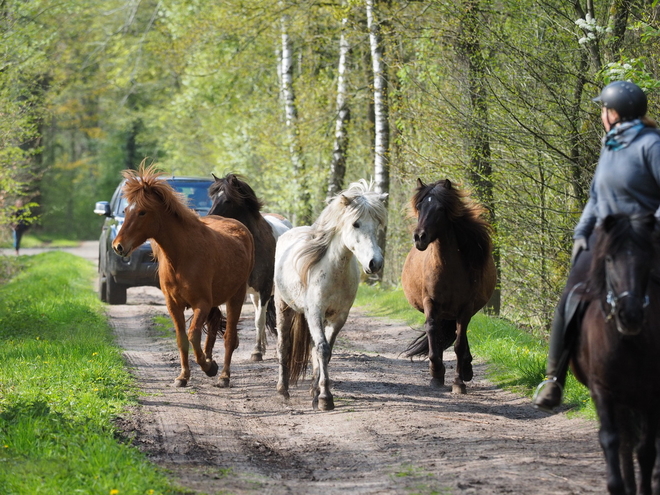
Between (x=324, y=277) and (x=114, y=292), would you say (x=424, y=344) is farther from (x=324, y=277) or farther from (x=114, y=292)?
(x=114, y=292)

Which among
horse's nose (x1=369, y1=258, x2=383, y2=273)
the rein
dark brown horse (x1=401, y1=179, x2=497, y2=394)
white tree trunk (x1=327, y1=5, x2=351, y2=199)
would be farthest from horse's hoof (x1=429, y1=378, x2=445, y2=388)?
white tree trunk (x1=327, y1=5, x2=351, y2=199)

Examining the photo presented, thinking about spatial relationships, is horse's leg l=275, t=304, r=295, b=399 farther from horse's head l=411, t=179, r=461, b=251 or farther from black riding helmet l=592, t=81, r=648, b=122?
black riding helmet l=592, t=81, r=648, b=122

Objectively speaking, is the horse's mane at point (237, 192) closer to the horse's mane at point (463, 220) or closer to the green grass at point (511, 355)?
the horse's mane at point (463, 220)

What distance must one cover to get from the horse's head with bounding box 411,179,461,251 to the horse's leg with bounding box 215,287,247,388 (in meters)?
2.32

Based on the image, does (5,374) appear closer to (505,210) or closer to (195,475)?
(195,475)

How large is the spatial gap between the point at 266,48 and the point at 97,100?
28.5 metres

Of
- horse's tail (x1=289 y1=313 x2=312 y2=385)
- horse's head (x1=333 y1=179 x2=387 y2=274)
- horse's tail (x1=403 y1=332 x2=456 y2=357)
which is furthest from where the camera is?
horse's tail (x1=403 y1=332 x2=456 y2=357)

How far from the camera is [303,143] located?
2067cm

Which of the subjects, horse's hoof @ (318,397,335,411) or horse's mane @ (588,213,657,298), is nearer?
horse's mane @ (588,213,657,298)

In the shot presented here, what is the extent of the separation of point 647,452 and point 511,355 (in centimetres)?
504

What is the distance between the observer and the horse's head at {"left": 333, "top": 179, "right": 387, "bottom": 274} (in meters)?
7.66

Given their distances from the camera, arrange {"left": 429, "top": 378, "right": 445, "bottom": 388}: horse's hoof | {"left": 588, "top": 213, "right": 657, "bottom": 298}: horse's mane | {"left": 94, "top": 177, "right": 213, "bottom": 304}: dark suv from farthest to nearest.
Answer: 1. {"left": 94, "top": 177, "right": 213, "bottom": 304}: dark suv
2. {"left": 429, "top": 378, "right": 445, "bottom": 388}: horse's hoof
3. {"left": 588, "top": 213, "right": 657, "bottom": 298}: horse's mane

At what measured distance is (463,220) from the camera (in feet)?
29.6

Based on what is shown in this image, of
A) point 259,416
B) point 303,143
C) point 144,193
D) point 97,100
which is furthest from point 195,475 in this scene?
point 97,100
